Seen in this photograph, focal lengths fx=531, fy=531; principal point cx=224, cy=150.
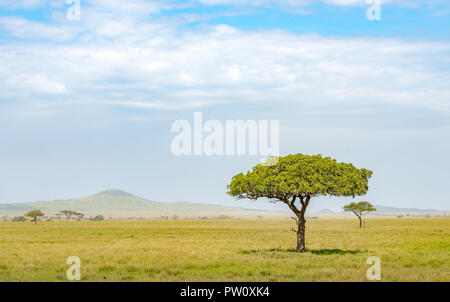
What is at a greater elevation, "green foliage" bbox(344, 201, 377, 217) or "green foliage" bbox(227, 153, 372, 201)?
"green foliage" bbox(227, 153, 372, 201)

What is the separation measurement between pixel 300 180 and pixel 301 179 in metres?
0.16

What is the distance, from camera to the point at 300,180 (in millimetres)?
34094

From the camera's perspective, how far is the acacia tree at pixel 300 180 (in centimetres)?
3403

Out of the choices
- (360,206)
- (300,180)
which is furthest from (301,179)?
(360,206)

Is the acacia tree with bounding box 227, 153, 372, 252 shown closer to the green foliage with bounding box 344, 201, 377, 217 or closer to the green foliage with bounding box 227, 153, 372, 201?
the green foliage with bounding box 227, 153, 372, 201

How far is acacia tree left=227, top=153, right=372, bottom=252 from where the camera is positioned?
112 feet

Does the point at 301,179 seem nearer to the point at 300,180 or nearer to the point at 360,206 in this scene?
the point at 300,180

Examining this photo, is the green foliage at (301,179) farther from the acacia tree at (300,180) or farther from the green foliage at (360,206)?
the green foliage at (360,206)

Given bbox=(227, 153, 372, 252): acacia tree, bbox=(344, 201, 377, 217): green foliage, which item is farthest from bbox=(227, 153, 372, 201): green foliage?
bbox=(344, 201, 377, 217): green foliage
